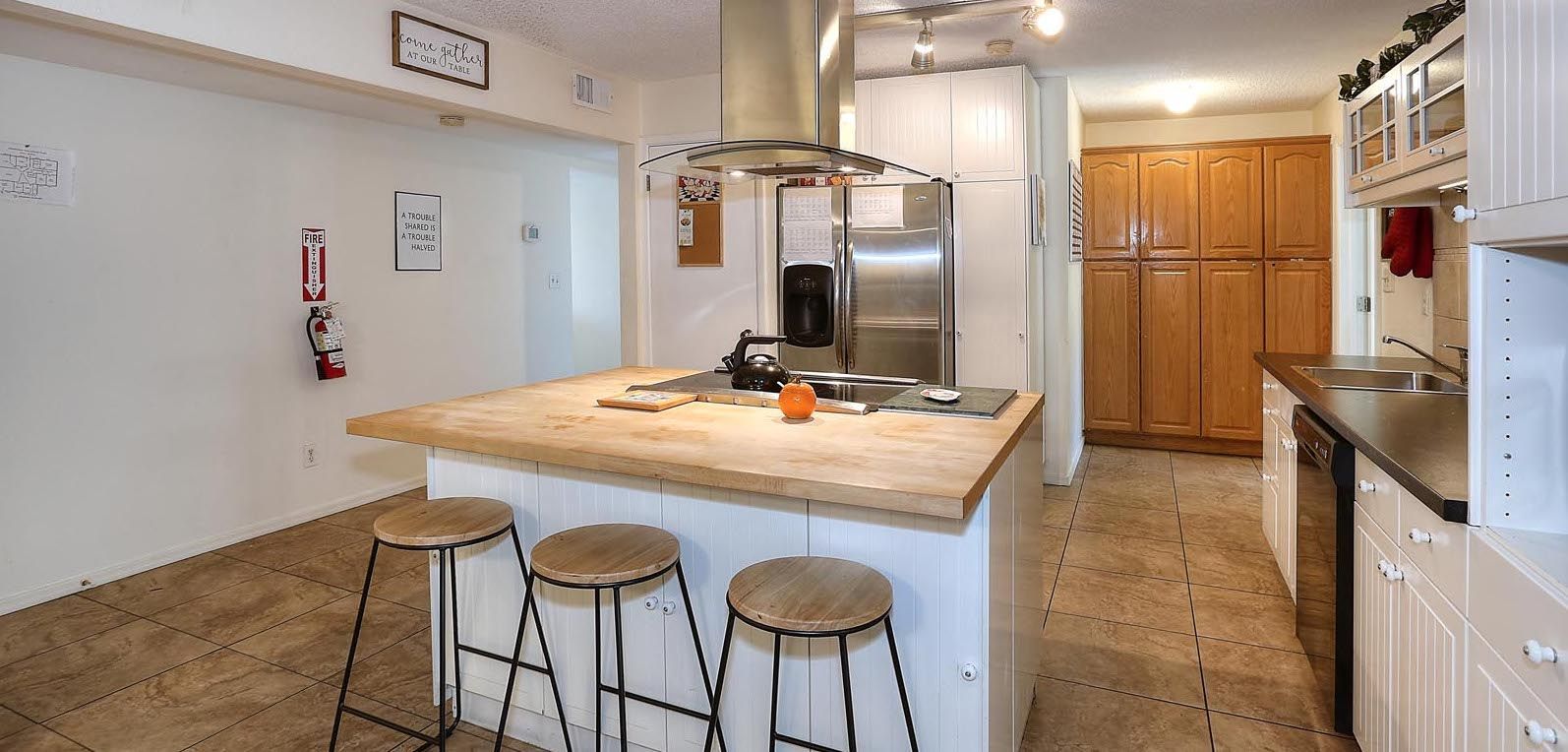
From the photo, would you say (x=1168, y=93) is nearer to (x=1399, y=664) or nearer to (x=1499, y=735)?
(x=1399, y=664)

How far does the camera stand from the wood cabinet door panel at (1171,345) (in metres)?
5.47

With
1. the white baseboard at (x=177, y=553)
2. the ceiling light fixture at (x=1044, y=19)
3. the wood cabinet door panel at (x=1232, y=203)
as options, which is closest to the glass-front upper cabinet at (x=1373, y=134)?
the ceiling light fixture at (x=1044, y=19)

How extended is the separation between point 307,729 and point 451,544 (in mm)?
956

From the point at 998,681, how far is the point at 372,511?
384cm

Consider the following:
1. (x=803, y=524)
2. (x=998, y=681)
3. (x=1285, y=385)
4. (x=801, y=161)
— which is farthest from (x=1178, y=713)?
(x=801, y=161)

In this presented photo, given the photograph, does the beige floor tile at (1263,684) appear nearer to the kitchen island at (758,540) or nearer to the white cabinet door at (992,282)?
the kitchen island at (758,540)

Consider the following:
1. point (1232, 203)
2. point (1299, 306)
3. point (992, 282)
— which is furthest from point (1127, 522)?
point (1232, 203)

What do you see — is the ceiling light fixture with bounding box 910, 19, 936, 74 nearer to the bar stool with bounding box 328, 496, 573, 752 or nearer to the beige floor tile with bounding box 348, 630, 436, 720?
the bar stool with bounding box 328, 496, 573, 752

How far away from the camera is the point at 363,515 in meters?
4.45

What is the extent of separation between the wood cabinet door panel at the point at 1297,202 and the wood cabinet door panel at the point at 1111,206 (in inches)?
31.1

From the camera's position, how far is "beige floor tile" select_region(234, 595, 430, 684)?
9.08 ft

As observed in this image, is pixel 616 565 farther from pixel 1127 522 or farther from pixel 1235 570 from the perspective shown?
pixel 1127 522

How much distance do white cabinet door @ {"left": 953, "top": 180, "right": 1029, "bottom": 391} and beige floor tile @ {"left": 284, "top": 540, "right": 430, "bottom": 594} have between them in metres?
2.93

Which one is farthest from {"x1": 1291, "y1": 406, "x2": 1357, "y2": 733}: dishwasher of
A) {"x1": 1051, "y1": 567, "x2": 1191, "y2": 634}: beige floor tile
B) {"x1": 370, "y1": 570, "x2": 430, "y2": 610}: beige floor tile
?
{"x1": 370, "y1": 570, "x2": 430, "y2": 610}: beige floor tile
